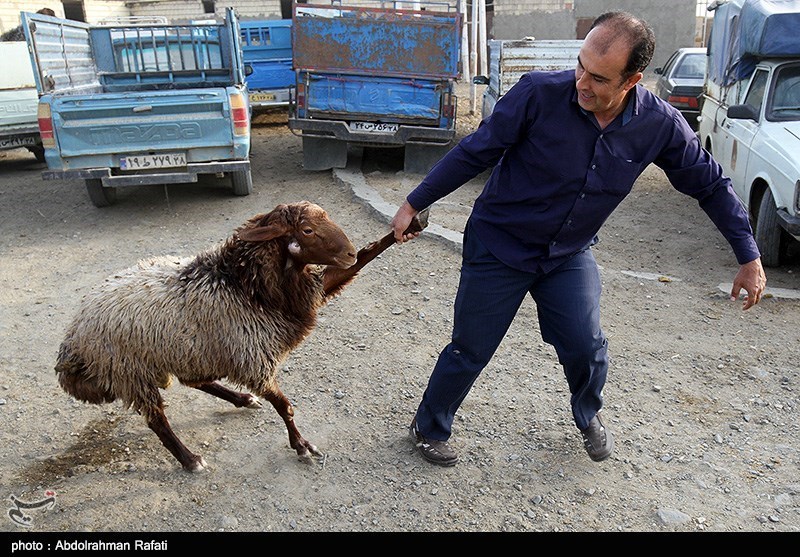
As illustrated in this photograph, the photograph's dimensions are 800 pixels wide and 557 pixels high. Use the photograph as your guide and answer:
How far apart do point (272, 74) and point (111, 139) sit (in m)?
5.86

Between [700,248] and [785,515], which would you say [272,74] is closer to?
[700,248]

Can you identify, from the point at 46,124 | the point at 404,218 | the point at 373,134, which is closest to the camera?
the point at 404,218

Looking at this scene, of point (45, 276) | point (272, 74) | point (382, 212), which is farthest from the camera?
point (272, 74)

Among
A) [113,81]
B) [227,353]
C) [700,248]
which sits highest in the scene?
[113,81]

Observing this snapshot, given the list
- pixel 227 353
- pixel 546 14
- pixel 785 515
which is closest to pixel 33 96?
pixel 227 353

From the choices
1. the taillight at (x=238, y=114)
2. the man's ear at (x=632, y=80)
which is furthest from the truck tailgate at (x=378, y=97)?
the man's ear at (x=632, y=80)

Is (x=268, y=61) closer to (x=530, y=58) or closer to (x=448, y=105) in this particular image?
(x=448, y=105)

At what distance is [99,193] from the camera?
7.92 meters

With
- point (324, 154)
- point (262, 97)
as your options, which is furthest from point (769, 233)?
point (262, 97)

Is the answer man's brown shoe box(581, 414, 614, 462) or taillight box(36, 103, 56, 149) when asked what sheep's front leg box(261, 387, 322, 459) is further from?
taillight box(36, 103, 56, 149)

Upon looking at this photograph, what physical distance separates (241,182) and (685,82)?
Answer: 8425mm

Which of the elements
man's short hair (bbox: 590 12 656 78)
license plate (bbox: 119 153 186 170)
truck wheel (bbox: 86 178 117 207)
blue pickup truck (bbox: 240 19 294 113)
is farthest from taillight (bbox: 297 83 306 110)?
man's short hair (bbox: 590 12 656 78)

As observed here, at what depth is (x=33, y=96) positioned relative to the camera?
10.4m

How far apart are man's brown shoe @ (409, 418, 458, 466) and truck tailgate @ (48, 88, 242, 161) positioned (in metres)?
5.27
